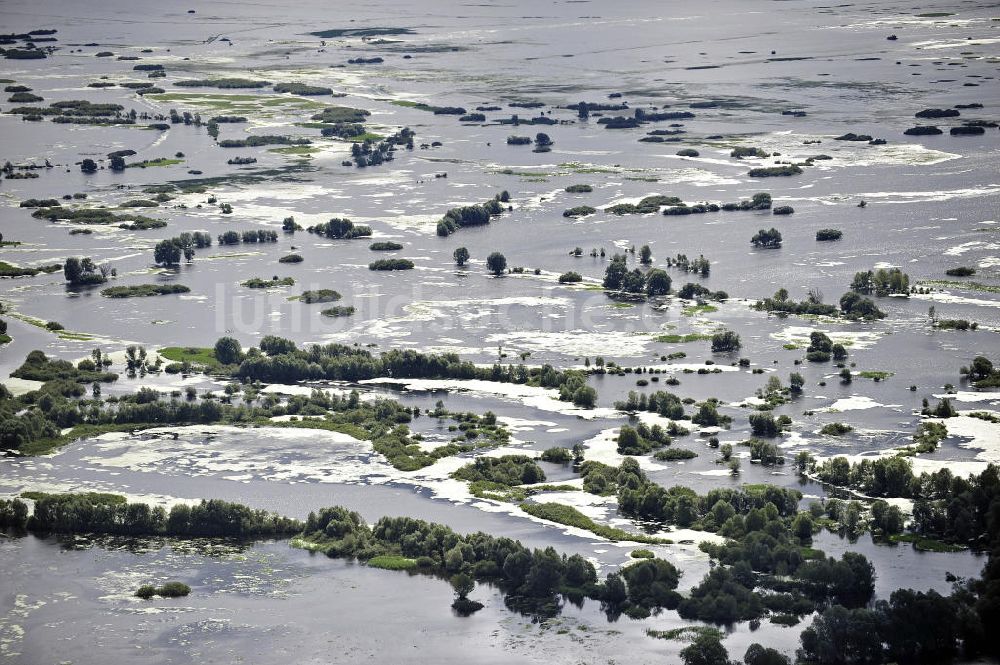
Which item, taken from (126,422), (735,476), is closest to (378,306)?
(126,422)

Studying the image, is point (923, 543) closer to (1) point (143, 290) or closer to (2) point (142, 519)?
(2) point (142, 519)

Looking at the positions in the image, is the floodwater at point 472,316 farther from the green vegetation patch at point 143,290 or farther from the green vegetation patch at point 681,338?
the green vegetation patch at point 143,290

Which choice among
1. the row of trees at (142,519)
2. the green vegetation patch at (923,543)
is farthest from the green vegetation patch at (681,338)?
the row of trees at (142,519)

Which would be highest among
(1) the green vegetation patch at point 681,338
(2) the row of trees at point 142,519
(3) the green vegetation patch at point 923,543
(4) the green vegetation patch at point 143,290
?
(1) the green vegetation patch at point 681,338

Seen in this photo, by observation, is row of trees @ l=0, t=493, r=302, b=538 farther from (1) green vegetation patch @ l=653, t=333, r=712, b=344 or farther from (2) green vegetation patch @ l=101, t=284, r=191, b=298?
(2) green vegetation patch @ l=101, t=284, r=191, b=298

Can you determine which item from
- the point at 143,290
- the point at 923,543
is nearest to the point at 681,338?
the point at 923,543

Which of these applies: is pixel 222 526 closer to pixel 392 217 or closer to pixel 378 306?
pixel 378 306

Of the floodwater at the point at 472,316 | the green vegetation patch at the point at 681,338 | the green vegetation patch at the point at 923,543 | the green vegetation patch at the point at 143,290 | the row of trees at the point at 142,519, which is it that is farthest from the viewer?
the green vegetation patch at the point at 143,290

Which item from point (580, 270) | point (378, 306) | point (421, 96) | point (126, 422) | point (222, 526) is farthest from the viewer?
point (421, 96)
